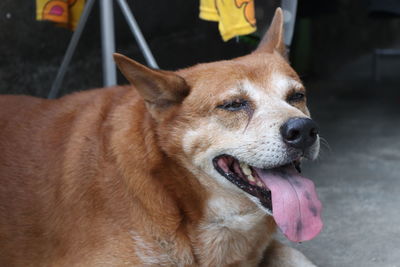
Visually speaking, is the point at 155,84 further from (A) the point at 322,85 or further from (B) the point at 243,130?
(A) the point at 322,85

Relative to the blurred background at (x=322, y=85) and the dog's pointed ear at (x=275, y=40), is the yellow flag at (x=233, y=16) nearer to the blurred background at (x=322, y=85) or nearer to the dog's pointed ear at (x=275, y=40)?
the dog's pointed ear at (x=275, y=40)

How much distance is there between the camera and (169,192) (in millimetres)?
2707

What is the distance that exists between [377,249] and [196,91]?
1253 millimetres

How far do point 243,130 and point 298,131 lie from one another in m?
0.22

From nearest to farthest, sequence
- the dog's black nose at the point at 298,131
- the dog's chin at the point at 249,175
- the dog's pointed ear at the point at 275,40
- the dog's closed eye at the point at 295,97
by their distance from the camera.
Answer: the dog's black nose at the point at 298,131, the dog's chin at the point at 249,175, the dog's closed eye at the point at 295,97, the dog's pointed ear at the point at 275,40

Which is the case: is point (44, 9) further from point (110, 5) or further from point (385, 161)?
point (385, 161)

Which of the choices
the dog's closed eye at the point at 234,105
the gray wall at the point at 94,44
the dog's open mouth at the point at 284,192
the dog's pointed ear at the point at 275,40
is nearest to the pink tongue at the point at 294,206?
the dog's open mouth at the point at 284,192

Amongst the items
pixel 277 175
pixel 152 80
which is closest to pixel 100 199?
pixel 152 80

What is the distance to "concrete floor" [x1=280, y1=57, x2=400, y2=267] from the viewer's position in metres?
3.35

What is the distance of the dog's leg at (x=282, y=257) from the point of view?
3053mm

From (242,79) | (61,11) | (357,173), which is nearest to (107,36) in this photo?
(61,11)

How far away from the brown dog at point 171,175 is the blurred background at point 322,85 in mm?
731

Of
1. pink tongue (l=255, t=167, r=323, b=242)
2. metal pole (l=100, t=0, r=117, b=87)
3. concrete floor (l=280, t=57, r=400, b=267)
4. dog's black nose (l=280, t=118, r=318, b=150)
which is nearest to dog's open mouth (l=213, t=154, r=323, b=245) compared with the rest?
pink tongue (l=255, t=167, r=323, b=242)

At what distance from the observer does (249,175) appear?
8.71 ft
